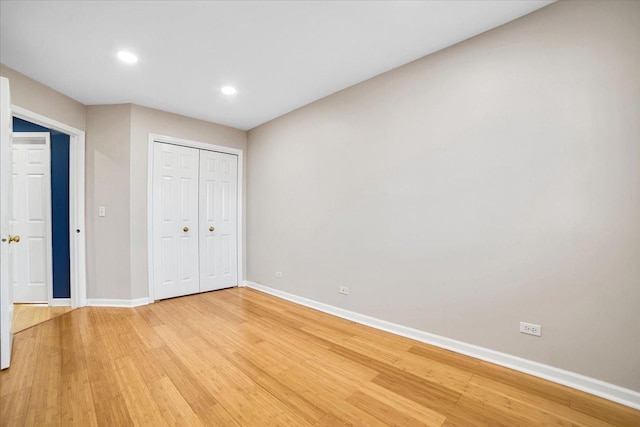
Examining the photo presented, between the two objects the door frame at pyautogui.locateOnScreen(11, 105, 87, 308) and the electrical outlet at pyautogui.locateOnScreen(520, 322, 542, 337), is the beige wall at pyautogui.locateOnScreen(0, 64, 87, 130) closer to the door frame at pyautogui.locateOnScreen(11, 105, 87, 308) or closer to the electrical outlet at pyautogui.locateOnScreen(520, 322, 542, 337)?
the door frame at pyautogui.locateOnScreen(11, 105, 87, 308)

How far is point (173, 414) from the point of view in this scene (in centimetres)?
151

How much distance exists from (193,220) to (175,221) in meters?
0.25

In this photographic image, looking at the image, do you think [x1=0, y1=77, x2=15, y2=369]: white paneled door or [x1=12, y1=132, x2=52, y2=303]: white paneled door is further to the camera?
[x1=12, y1=132, x2=52, y2=303]: white paneled door

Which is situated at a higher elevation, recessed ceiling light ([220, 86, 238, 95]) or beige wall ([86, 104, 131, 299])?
recessed ceiling light ([220, 86, 238, 95])

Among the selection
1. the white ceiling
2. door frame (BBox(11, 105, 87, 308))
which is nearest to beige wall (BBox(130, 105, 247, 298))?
the white ceiling

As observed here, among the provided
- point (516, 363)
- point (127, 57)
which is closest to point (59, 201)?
point (127, 57)

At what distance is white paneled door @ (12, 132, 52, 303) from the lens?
340cm

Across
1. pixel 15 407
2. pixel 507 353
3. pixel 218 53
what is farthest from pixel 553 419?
pixel 218 53

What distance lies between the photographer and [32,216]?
135 inches

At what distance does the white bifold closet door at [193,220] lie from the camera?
142 inches

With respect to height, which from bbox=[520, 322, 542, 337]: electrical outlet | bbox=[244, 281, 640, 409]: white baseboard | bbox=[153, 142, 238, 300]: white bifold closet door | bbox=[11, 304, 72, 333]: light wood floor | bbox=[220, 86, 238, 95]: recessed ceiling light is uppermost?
bbox=[220, 86, 238, 95]: recessed ceiling light

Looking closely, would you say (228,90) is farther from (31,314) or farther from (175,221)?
(31,314)

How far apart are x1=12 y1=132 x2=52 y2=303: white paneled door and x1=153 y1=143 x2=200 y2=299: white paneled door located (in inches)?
53.7

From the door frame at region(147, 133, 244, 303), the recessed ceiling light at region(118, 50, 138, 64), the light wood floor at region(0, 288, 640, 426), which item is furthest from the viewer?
the door frame at region(147, 133, 244, 303)
